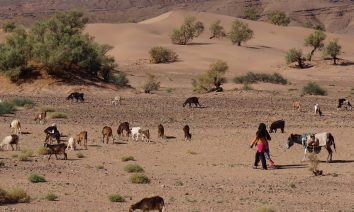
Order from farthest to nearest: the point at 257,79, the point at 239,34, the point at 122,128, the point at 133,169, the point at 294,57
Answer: the point at 239,34
the point at 294,57
the point at 257,79
the point at 122,128
the point at 133,169

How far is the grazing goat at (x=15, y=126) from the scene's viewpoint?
91.6 feet

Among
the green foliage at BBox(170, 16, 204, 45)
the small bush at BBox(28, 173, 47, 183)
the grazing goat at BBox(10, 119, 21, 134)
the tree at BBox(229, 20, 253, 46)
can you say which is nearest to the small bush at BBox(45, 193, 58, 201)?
the small bush at BBox(28, 173, 47, 183)

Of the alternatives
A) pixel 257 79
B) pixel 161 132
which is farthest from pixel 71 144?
pixel 257 79

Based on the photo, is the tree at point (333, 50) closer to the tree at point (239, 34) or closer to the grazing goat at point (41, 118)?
the tree at point (239, 34)

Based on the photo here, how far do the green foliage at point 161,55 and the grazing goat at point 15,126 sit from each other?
54283mm

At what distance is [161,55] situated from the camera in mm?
83125

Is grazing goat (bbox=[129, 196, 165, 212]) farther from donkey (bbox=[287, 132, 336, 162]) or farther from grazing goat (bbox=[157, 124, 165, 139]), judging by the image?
grazing goat (bbox=[157, 124, 165, 139])

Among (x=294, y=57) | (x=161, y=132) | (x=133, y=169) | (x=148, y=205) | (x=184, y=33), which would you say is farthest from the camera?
(x=184, y=33)

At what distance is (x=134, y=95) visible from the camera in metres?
47.9

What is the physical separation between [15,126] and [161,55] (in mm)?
55727

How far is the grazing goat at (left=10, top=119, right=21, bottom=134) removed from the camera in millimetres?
27922

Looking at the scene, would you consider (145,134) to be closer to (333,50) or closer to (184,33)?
(333,50)

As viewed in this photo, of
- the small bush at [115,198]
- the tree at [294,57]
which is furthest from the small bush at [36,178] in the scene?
the tree at [294,57]

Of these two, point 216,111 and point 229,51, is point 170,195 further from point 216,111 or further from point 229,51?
point 229,51
